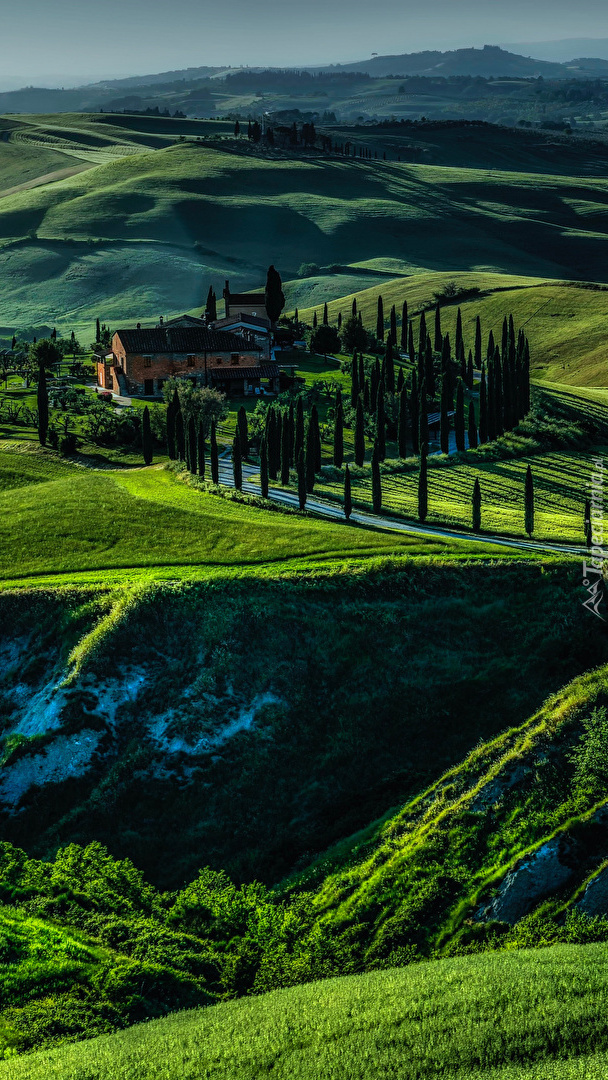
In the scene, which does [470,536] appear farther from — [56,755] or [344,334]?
[344,334]

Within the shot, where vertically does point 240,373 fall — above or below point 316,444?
above

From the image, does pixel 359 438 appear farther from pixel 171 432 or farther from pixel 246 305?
pixel 246 305

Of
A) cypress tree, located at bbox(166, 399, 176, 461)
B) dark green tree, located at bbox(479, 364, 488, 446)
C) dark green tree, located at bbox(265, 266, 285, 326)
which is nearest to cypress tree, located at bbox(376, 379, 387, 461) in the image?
dark green tree, located at bbox(479, 364, 488, 446)

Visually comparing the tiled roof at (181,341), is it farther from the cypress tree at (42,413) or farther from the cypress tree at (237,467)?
the cypress tree at (237,467)

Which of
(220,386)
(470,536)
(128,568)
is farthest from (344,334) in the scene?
(128,568)

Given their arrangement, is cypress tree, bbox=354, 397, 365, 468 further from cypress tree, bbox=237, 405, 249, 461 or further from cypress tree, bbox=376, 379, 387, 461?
cypress tree, bbox=237, 405, 249, 461

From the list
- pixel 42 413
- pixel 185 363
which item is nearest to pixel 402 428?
pixel 42 413
